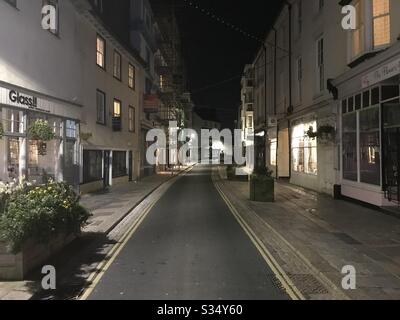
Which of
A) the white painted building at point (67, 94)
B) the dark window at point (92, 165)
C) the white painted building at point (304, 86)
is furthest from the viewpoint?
the dark window at point (92, 165)

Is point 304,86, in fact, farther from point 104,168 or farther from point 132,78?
point 132,78

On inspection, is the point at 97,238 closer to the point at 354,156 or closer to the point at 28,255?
the point at 28,255

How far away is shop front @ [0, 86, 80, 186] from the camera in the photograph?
13727 mm

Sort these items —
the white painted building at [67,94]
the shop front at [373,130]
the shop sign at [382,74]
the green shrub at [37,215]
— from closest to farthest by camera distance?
the green shrub at [37,215], the shop sign at [382,74], the shop front at [373,130], the white painted building at [67,94]

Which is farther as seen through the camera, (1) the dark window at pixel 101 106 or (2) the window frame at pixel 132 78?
(2) the window frame at pixel 132 78

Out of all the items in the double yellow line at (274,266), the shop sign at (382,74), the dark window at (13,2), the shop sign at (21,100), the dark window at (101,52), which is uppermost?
the dark window at (101,52)

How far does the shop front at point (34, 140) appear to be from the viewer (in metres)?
13.7

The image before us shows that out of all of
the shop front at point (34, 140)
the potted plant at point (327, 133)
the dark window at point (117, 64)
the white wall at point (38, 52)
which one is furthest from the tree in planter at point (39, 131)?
the dark window at point (117, 64)

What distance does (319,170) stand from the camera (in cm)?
2067

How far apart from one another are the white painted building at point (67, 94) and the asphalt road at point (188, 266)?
212 inches

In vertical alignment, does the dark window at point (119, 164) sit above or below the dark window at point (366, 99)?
below

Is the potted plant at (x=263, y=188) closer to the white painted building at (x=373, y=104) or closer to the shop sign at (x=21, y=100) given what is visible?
the white painted building at (x=373, y=104)

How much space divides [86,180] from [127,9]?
16.9 m
